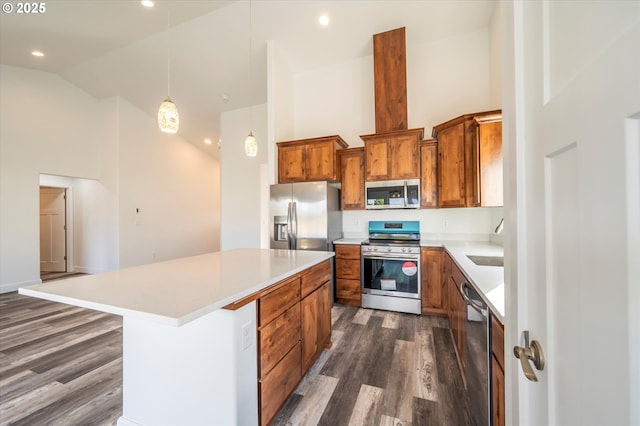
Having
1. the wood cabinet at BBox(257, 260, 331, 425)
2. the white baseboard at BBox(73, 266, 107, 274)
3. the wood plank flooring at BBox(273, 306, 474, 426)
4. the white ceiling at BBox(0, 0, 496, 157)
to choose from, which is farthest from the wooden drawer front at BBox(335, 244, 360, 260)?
the white baseboard at BBox(73, 266, 107, 274)

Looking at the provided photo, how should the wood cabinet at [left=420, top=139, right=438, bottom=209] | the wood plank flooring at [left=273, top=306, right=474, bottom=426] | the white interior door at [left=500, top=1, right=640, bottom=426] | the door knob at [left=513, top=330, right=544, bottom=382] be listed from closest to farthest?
the white interior door at [left=500, top=1, right=640, bottom=426] < the door knob at [left=513, top=330, right=544, bottom=382] < the wood plank flooring at [left=273, top=306, right=474, bottom=426] < the wood cabinet at [left=420, top=139, right=438, bottom=209]

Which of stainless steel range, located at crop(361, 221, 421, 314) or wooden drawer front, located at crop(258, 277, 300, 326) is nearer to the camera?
wooden drawer front, located at crop(258, 277, 300, 326)

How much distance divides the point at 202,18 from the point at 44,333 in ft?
15.0

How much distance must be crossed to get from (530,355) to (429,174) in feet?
9.92

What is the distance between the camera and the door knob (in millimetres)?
610

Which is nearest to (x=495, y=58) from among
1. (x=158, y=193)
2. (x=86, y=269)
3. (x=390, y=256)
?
(x=390, y=256)

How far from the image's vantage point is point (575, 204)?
480 mm

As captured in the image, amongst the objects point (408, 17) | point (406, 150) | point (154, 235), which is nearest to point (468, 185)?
point (406, 150)

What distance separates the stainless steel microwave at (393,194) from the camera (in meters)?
3.43

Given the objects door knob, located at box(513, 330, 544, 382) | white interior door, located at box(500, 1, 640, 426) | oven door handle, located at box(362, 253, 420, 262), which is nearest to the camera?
white interior door, located at box(500, 1, 640, 426)

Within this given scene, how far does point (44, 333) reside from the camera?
2.87m

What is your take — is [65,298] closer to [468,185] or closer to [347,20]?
[468,185]

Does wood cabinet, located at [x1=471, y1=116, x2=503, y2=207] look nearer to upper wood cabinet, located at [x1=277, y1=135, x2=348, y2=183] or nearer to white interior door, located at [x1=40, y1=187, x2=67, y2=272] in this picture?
upper wood cabinet, located at [x1=277, y1=135, x2=348, y2=183]

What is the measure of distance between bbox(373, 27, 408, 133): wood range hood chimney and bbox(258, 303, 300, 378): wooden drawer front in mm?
2953
